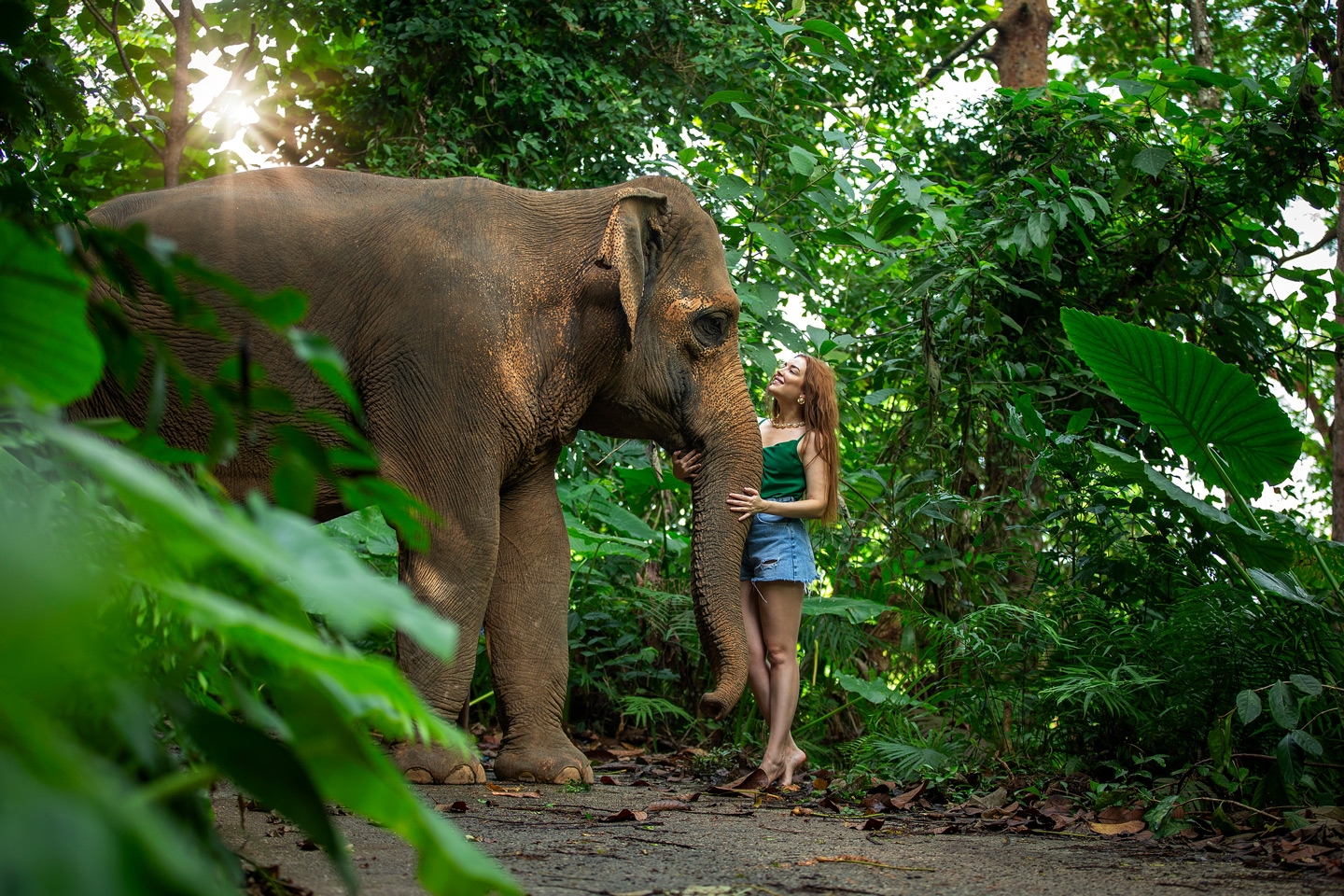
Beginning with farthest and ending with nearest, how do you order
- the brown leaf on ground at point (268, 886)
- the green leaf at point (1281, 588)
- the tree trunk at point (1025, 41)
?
the tree trunk at point (1025, 41) < the green leaf at point (1281, 588) < the brown leaf on ground at point (268, 886)

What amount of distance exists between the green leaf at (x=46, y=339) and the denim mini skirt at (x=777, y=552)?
4197 millimetres

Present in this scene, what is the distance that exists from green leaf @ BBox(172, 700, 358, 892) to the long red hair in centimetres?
446

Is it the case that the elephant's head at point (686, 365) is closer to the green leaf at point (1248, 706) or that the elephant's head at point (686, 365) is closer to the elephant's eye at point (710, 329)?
the elephant's eye at point (710, 329)

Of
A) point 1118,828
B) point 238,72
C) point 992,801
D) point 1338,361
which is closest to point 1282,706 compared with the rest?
point 1118,828

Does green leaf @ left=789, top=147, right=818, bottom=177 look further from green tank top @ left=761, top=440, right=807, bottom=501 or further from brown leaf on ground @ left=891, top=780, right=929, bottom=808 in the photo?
brown leaf on ground @ left=891, top=780, right=929, bottom=808

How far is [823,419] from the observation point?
199 inches

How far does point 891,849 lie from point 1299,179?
173 inches

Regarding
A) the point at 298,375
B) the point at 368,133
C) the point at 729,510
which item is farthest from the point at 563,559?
the point at 368,133

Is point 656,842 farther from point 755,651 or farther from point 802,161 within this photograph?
point 802,161

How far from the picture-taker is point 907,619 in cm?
529

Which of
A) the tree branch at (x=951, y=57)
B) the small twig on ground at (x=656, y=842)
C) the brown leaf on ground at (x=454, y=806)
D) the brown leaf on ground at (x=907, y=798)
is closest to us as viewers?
the small twig on ground at (x=656, y=842)

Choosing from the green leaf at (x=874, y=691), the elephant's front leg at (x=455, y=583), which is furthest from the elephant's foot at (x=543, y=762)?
the green leaf at (x=874, y=691)

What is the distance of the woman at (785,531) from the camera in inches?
188

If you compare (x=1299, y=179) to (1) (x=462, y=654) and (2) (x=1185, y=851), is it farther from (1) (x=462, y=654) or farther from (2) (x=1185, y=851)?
(1) (x=462, y=654)
